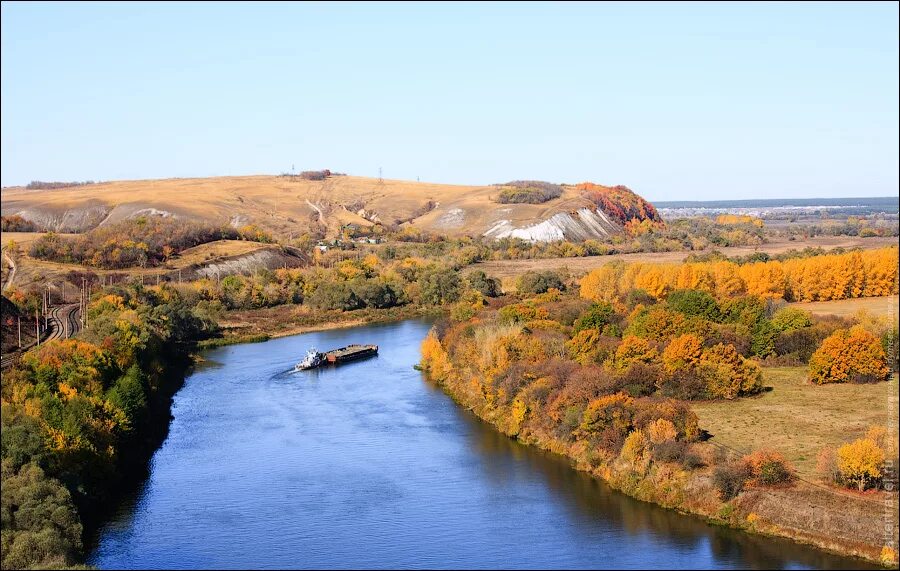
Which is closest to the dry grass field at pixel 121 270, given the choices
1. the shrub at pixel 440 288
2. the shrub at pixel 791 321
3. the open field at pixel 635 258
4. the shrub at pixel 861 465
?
the shrub at pixel 440 288

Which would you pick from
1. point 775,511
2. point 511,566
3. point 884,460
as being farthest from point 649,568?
point 884,460

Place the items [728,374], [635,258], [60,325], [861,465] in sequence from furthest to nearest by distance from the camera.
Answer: [635,258], [60,325], [728,374], [861,465]

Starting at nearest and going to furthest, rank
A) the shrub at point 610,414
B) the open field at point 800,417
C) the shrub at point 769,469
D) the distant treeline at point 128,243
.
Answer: the shrub at point 769,469, the open field at point 800,417, the shrub at point 610,414, the distant treeline at point 128,243

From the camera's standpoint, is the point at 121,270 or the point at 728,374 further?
the point at 121,270

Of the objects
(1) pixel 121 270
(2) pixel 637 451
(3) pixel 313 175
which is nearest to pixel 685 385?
(2) pixel 637 451

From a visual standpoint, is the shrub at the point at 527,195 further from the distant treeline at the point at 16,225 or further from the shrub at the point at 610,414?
the shrub at the point at 610,414

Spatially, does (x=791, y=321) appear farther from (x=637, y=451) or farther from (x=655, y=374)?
(x=637, y=451)
